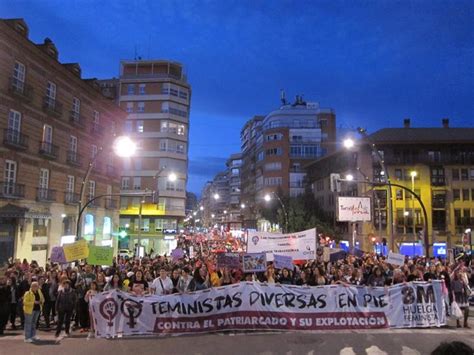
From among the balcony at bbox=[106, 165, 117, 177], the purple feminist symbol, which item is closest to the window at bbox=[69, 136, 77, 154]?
the balcony at bbox=[106, 165, 117, 177]

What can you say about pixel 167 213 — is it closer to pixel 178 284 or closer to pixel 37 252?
pixel 37 252

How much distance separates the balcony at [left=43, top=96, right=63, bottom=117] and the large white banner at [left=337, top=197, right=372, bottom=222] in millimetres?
20591

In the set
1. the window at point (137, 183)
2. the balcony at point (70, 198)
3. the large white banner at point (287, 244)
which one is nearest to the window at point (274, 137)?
the window at point (137, 183)

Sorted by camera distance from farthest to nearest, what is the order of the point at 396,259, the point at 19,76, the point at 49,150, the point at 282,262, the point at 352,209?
the point at 49,150 → the point at 19,76 → the point at 352,209 → the point at 396,259 → the point at 282,262

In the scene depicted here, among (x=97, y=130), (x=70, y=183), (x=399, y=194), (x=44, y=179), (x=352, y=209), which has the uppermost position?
(x=97, y=130)

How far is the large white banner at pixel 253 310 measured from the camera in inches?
477

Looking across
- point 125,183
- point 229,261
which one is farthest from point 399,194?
point 229,261

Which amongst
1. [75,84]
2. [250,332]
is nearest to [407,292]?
[250,332]

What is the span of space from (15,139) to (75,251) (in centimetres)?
1408

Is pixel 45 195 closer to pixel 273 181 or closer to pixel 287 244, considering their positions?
pixel 287 244

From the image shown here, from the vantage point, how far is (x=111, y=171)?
43.3 metres

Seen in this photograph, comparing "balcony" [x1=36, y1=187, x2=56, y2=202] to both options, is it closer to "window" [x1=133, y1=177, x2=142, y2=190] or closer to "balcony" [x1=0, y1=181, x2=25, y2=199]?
"balcony" [x1=0, y1=181, x2=25, y2=199]

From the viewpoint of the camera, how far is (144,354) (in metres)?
10.3

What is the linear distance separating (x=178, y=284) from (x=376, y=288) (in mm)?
5793
